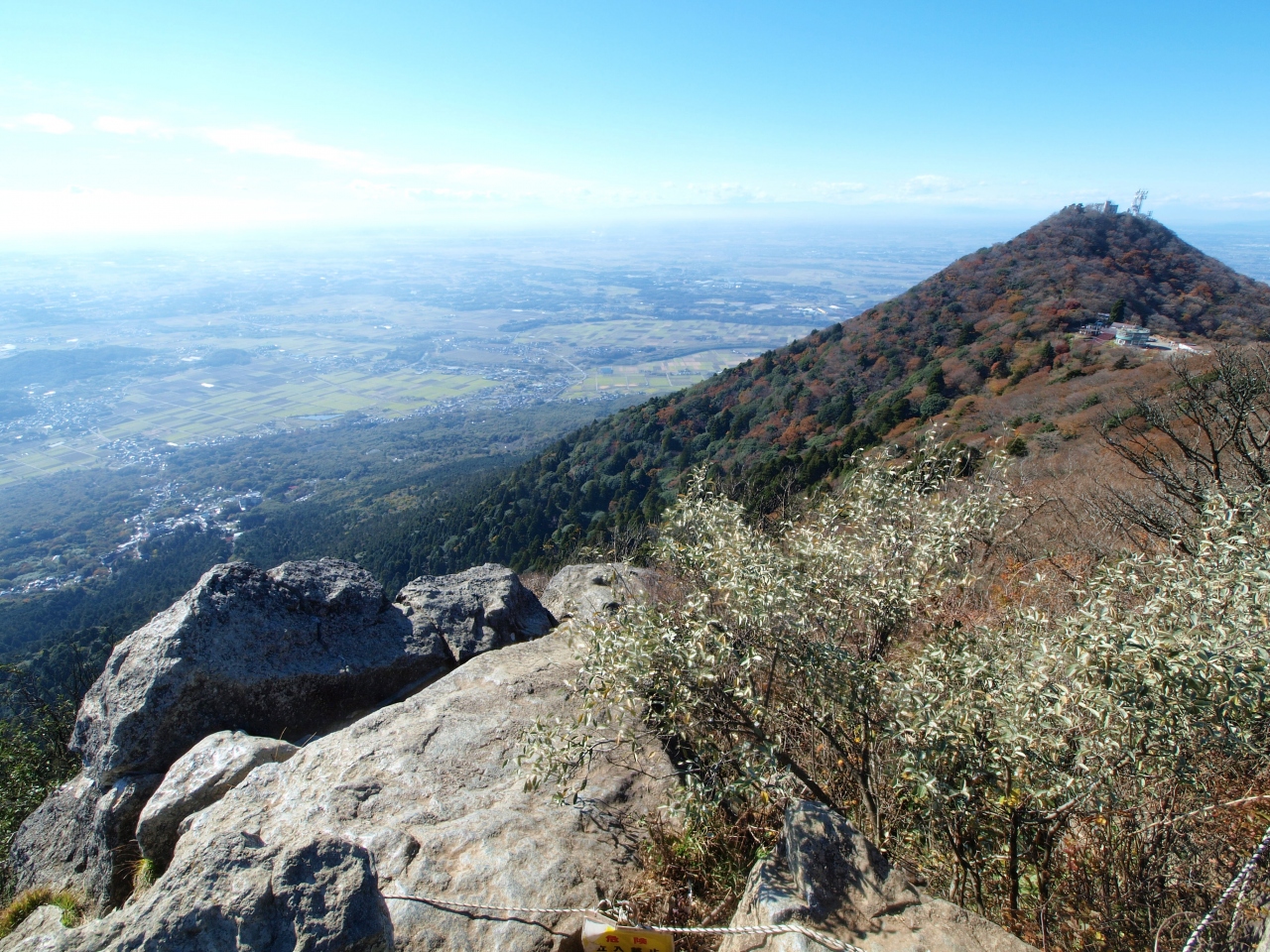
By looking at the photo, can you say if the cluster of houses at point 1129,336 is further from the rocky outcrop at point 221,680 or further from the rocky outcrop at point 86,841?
the rocky outcrop at point 86,841

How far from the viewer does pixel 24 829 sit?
7574 mm

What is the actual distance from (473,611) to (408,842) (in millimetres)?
5136

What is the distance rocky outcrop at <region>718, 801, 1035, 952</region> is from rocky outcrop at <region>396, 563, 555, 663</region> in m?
6.53

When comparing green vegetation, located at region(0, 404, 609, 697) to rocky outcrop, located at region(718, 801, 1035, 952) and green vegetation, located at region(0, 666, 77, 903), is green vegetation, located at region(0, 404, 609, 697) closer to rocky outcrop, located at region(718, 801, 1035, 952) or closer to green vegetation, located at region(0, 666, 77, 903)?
green vegetation, located at region(0, 666, 77, 903)

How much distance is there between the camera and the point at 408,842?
5.01m

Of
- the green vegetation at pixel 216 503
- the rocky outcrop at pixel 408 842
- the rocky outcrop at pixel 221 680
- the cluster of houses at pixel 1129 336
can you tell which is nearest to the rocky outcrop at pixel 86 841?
the rocky outcrop at pixel 221 680

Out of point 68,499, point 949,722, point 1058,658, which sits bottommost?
point 68,499

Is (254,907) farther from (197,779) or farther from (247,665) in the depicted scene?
(247,665)

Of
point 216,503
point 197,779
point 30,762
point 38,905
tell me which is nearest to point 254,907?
point 197,779

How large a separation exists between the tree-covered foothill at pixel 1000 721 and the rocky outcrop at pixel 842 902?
0.35m

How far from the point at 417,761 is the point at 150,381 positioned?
716 ft

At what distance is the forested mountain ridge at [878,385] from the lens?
33750mm

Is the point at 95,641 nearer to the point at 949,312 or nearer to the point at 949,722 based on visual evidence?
the point at 949,722

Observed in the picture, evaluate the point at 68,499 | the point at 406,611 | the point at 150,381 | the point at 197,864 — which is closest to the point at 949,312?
the point at 406,611
